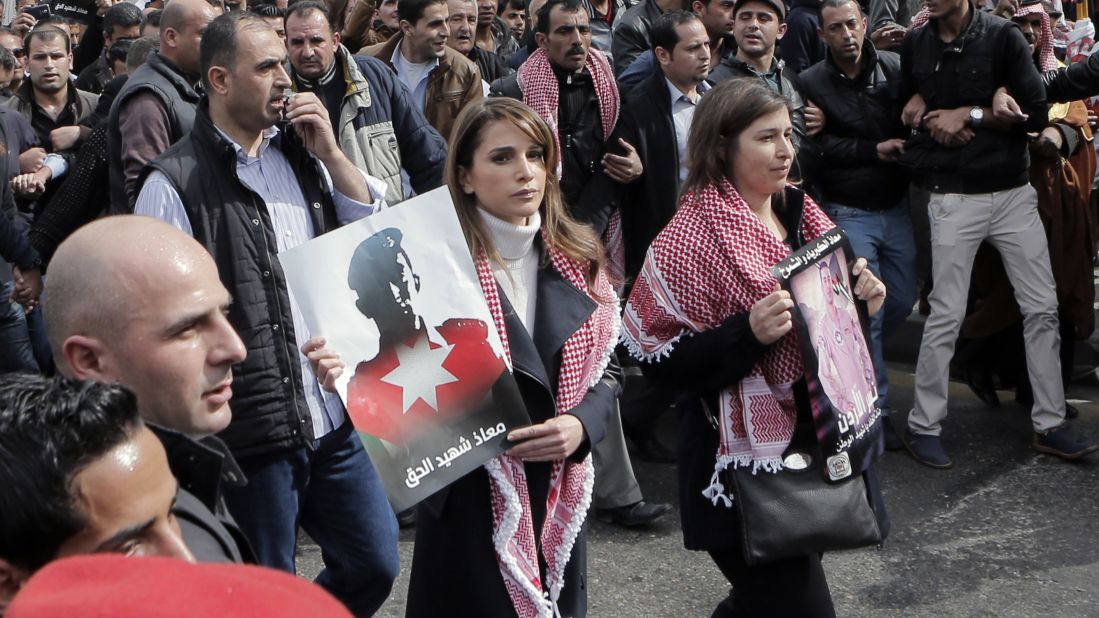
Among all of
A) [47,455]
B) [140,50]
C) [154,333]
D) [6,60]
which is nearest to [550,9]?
[140,50]

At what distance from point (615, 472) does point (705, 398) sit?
1935 mm

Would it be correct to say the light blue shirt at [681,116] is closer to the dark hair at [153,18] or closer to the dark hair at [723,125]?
the dark hair at [723,125]

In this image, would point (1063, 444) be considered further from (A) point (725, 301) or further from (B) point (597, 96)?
(A) point (725, 301)

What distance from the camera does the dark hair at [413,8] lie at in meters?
6.23

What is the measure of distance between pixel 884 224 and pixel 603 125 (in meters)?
1.48

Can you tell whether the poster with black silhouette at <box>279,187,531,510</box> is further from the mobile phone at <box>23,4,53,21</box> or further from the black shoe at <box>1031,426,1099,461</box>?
the mobile phone at <box>23,4,53,21</box>

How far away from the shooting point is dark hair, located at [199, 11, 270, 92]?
3.53 metres

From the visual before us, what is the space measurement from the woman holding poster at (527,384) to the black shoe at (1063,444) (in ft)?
10.5

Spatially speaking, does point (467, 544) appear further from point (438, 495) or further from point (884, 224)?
point (884, 224)

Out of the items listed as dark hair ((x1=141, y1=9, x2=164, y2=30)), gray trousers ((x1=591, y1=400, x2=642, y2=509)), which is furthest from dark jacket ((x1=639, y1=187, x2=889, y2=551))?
dark hair ((x1=141, y1=9, x2=164, y2=30))

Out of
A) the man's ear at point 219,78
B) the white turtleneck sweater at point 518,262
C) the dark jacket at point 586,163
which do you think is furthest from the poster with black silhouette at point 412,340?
the dark jacket at point 586,163

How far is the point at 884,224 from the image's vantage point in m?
6.28

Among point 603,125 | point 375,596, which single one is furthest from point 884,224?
point 375,596

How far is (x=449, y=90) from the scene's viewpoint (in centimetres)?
627
